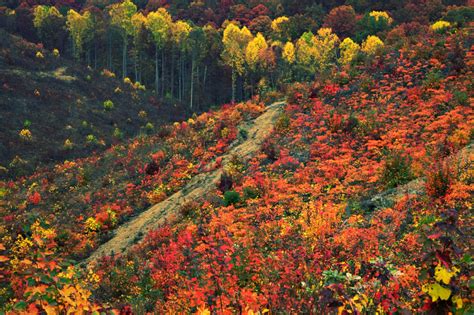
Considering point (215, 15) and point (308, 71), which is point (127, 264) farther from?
point (215, 15)

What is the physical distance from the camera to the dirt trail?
1368cm

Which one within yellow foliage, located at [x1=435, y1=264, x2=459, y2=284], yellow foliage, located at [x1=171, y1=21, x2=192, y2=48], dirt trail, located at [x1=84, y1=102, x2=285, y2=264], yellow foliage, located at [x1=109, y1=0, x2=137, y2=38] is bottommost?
dirt trail, located at [x1=84, y1=102, x2=285, y2=264]

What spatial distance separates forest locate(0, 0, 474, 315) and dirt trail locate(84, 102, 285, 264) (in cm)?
10

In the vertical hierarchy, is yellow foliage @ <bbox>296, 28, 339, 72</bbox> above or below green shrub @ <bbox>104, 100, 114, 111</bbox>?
above

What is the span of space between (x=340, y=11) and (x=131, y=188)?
53667 mm

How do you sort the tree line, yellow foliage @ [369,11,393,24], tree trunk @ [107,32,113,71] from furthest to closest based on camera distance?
tree trunk @ [107,32,113,71], yellow foliage @ [369,11,393,24], the tree line

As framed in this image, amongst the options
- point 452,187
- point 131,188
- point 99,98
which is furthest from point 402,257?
point 99,98

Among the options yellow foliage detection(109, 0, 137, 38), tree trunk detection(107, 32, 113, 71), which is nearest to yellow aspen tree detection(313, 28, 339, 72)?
yellow foliage detection(109, 0, 137, 38)

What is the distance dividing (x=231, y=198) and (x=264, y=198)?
3.97ft

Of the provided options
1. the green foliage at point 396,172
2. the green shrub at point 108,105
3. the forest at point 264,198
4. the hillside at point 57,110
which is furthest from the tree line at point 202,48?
the green foliage at point 396,172

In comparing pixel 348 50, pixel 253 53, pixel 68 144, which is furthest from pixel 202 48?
pixel 68 144

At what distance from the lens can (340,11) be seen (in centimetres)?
5991

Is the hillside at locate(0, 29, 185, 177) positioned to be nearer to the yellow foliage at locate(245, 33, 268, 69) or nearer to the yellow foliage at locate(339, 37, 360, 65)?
the yellow foliage at locate(245, 33, 268, 69)

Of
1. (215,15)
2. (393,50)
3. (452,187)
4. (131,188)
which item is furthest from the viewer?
(215,15)
